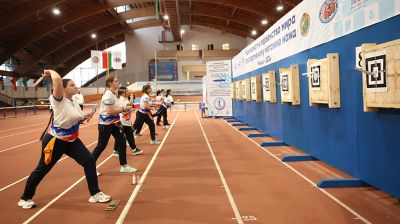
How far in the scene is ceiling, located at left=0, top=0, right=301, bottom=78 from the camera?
2728 centimetres

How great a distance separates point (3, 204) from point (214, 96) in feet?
45.6

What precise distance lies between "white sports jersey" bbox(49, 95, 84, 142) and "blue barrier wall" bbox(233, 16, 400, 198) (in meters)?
3.72

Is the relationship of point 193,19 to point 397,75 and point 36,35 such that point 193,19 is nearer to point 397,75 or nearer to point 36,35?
point 36,35

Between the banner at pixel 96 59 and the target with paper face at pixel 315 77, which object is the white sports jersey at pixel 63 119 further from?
the banner at pixel 96 59

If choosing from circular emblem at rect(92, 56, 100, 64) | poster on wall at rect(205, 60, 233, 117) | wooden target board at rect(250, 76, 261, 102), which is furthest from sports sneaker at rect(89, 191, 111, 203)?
circular emblem at rect(92, 56, 100, 64)

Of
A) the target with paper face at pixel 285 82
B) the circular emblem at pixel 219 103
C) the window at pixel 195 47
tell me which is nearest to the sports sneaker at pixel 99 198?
the target with paper face at pixel 285 82

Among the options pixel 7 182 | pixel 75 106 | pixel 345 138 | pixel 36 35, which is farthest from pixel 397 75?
pixel 36 35

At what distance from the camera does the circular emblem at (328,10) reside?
5.42 metres

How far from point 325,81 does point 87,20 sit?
34.6m

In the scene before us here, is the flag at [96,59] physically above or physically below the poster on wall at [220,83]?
above

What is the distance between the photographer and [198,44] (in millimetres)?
43625

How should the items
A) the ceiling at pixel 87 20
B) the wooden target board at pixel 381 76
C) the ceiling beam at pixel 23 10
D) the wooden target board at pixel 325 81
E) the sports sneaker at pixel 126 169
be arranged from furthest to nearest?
the ceiling at pixel 87 20 < the ceiling beam at pixel 23 10 < the sports sneaker at pixel 126 169 < the wooden target board at pixel 325 81 < the wooden target board at pixel 381 76

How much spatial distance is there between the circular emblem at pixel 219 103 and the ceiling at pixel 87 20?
11.5 m

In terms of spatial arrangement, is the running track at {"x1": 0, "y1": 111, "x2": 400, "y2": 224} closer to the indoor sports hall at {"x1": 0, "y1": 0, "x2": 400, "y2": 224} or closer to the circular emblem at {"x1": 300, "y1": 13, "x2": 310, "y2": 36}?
the indoor sports hall at {"x1": 0, "y1": 0, "x2": 400, "y2": 224}
